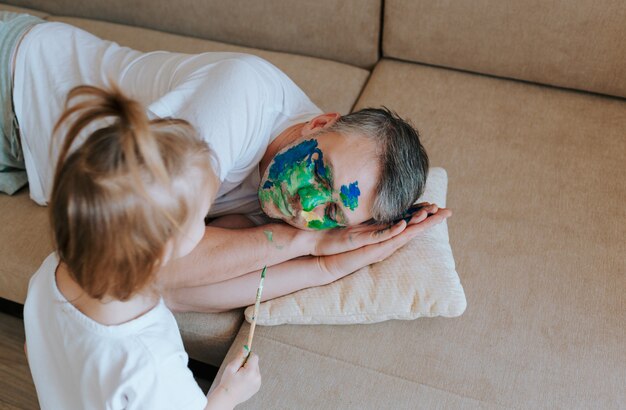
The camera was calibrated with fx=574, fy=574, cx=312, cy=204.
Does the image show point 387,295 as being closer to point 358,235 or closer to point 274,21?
point 358,235

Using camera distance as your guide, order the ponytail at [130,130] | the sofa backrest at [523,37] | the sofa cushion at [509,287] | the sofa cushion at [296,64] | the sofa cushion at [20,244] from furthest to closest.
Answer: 1. the sofa cushion at [296,64]
2. the sofa backrest at [523,37]
3. the sofa cushion at [20,244]
4. the sofa cushion at [509,287]
5. the ponytail at [130,130]

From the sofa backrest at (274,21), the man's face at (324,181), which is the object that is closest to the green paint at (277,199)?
the man's face at (324,181)

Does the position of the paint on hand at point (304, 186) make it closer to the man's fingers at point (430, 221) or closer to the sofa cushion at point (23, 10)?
the man's fingers at point (430, 221)

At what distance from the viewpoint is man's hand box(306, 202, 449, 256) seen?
52.2 inches

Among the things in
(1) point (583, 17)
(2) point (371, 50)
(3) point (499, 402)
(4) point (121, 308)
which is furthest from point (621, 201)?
(4) point (121, 308)

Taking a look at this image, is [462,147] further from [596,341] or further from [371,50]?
[596,341]

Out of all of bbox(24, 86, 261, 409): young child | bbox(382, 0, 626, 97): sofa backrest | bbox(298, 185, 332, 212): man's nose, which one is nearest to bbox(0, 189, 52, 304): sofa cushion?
bbox(24, 86, 261, 409): young child

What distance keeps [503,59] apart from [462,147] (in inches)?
14.7

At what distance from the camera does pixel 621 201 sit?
1.57 meters

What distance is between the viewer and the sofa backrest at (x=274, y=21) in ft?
6.31

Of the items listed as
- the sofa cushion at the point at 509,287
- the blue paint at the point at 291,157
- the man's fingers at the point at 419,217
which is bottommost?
the sofa cushion at the point at 509,287

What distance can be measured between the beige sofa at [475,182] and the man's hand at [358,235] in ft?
0.63

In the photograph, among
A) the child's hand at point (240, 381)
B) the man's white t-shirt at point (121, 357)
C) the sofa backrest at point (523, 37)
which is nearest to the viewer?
the man's white t-shirt at point (121, 357)

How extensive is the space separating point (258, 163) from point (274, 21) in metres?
0.73
